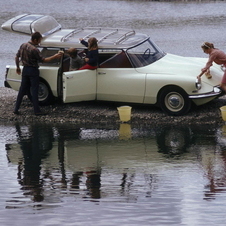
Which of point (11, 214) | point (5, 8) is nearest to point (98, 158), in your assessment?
point (11, 214)

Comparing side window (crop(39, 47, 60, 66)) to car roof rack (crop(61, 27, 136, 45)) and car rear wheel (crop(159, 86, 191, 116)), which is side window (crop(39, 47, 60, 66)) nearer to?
car roof rack (crop(61, 27, 136, 45))

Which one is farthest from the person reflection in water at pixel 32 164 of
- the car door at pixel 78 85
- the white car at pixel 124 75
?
the white car at pixel 124 75

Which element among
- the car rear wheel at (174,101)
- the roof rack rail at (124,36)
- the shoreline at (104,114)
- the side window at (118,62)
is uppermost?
the roof rack rail at (124,36)

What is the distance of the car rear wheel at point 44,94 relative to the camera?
12.8m

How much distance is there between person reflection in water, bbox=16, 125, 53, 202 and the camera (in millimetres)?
8302

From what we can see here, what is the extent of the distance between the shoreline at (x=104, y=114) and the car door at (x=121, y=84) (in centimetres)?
39

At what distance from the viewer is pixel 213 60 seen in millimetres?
11984

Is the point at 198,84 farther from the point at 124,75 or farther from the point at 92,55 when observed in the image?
the point at 92,55

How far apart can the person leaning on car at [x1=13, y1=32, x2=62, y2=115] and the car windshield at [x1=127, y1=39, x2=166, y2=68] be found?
4.95 feet

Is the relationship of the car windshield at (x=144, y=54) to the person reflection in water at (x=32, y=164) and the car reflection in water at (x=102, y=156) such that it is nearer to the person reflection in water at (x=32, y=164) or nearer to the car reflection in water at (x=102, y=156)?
the car reflection in water at (x=102, y=156)

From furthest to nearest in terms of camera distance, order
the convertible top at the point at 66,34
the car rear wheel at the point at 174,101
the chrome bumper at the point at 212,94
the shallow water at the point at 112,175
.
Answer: the convertible top at the point at 66,34 → the car rear wheel at the point at 174,101 → the chrome bumper at the point at 212,94 → the shallow water at the point at 112,175

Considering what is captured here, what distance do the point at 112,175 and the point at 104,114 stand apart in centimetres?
365

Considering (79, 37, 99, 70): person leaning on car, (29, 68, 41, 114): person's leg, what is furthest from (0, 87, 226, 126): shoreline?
(79, 37, 99, 70): person leaning on car

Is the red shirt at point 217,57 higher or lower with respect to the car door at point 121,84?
higher
